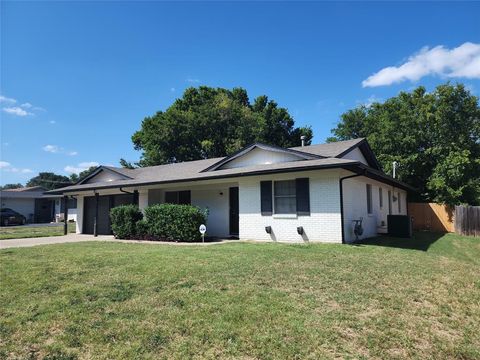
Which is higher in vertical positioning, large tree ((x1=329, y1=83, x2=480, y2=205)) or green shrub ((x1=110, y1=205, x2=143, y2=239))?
large tree ((x1=329, y1=83, x2=480, y2=205))

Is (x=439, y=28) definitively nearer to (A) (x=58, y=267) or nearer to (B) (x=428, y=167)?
(B) (x=428, y=167)

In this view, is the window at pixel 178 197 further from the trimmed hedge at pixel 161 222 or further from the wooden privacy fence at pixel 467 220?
the wooden privacy fence at pixel 467 220

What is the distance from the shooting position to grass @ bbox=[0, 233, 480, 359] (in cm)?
367

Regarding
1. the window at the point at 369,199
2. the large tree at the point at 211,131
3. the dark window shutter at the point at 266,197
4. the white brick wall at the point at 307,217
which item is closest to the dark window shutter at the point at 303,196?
the white brick wall at the point at 307,217

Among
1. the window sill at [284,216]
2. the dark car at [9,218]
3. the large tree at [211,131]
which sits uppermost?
the large tree at [211,131]

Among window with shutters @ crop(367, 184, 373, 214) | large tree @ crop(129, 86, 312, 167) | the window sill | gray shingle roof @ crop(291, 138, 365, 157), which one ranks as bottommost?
the window sill

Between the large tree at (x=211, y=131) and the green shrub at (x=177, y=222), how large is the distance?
20651 mm

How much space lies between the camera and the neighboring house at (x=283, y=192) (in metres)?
11.5

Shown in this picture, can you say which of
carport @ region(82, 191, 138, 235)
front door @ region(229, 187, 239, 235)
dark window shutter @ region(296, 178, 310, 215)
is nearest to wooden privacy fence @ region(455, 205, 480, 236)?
dark window shutter @ region(296, 178, 310, 215)

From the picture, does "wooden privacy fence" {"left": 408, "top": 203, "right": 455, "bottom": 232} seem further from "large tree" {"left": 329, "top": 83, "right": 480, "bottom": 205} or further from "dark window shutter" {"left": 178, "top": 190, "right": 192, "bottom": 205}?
"dark window shutter" {"left": 178, "top": 190, "right": 192, "bottom": 205}

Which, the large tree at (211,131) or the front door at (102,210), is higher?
the large tree at (211,131)

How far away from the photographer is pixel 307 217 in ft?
38.6

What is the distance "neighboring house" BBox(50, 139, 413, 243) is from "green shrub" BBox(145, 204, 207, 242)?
1530 millimetres

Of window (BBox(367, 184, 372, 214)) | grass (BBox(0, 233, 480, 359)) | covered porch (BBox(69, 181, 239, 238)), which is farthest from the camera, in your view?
covered porch (BBox(69, 181, 239, 238))
